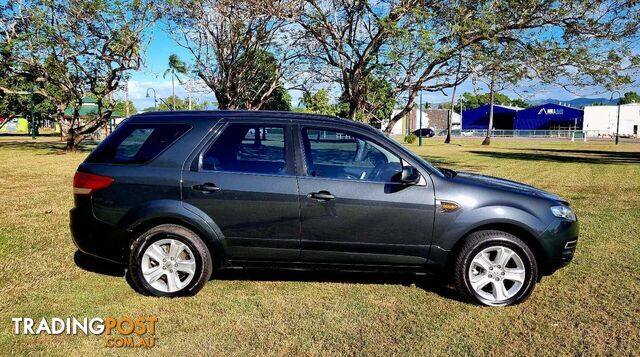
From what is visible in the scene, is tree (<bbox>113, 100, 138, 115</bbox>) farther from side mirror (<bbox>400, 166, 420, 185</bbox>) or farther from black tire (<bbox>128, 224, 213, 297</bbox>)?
side mirror (<bbox>400, 166, 420, 185</bbox>)

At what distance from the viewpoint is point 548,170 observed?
724 inches

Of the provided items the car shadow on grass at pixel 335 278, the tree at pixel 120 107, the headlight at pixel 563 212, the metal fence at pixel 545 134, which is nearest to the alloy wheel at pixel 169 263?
the car shadow on grass at pixel 335 278

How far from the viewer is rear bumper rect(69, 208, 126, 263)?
4680mm

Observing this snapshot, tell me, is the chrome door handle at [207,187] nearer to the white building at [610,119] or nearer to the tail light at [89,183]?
the tail light at [89,183]

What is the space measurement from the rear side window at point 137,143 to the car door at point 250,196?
377mm

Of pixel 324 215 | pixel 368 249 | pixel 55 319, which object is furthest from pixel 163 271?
pixel 368 249

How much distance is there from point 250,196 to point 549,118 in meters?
83.2

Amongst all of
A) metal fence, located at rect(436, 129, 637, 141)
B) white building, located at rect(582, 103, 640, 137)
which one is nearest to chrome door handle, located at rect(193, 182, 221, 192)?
metal fence, located at rect(436, 129, 637, 141)

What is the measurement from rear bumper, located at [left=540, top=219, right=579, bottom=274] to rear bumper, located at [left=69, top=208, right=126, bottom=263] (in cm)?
383

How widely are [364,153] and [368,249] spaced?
899mm

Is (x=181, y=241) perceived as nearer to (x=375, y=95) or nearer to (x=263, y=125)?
(x=263, y=125)

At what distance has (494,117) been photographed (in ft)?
282

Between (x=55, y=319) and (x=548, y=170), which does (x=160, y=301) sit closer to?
(x=55, y=319)

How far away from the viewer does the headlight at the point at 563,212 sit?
15.3 feet
